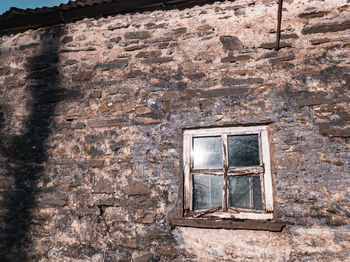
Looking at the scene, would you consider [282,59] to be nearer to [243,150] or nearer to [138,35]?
[243,150]

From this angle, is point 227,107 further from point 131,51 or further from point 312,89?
point 131,51

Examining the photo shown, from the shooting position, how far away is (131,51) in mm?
3145

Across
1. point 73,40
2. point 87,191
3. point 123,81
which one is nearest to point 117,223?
point 87,191

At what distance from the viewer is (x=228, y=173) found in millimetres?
2594

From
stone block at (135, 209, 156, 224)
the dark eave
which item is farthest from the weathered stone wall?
the dark eave

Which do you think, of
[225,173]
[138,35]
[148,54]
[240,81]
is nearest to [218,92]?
[240,81]

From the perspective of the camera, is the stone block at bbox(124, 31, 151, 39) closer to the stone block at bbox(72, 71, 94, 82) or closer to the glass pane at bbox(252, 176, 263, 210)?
the stone block at bbox(72, 71, 94, 82)

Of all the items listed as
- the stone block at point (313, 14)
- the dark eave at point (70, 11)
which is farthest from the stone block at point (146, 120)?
the stone block at point (313, 14)

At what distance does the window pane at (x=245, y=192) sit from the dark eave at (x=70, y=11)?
2.22m

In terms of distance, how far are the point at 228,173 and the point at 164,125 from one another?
2.83 feet

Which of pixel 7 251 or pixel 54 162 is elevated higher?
pixel 54 162

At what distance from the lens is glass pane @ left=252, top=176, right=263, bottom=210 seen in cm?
248

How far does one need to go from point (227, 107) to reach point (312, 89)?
884mm

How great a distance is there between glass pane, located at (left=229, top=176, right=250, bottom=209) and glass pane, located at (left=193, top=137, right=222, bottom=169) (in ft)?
0.74
